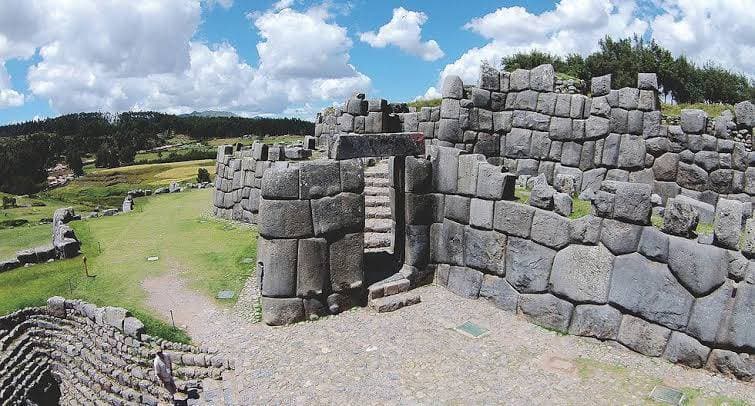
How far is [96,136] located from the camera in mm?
111875

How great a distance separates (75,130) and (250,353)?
135396 mm

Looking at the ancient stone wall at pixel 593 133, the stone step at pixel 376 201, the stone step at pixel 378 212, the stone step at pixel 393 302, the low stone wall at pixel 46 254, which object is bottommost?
the low stone wall at pixel 46 254

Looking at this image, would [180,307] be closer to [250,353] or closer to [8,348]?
[250,353]

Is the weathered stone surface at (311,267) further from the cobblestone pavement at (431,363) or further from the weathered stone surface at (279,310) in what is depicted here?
the cobblestone pavement at (431,363)

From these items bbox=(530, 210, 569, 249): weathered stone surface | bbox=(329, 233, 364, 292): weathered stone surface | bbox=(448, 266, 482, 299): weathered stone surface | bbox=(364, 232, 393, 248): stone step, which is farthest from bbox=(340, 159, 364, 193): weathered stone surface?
bbox=(530, 210, 569, 249): weathered stone surface

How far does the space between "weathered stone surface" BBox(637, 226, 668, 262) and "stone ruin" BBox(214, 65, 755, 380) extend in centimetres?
3

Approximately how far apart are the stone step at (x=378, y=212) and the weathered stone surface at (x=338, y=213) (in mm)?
3977

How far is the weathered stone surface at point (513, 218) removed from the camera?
10.5 m

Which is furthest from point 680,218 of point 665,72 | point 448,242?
point 665,72

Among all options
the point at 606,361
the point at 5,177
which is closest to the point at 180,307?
the point at 606,361

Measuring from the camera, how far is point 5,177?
66250mm

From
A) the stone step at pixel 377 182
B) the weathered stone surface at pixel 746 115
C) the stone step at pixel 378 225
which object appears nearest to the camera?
Answer: the weathered stone surface at pixel 746 115

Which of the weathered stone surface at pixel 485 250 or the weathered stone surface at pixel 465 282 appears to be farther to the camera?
the weathered stone surface at pixel 465 282

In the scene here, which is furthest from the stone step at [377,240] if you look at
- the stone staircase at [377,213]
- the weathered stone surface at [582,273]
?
the weathered stone surface at [582,273]
